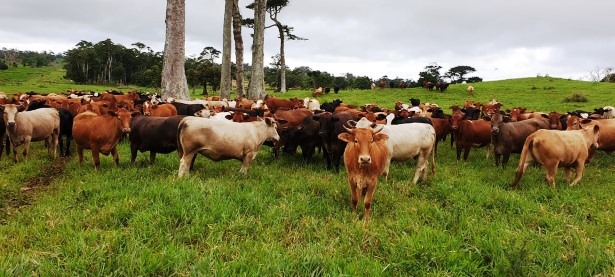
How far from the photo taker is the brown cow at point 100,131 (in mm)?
8156

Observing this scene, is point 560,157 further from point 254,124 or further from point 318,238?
point 254,124

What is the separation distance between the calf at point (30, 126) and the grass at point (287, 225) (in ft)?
3.61

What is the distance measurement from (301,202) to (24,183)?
5.25 m

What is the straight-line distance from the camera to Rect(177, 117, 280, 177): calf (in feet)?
24.1

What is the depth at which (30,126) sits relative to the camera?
31.6 feet

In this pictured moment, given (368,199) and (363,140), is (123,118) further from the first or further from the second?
(368,199)

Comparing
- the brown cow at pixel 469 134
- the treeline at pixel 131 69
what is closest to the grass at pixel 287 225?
the brown cow at pixel 469 134

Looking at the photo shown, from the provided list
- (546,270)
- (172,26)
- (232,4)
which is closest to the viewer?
(546,270)

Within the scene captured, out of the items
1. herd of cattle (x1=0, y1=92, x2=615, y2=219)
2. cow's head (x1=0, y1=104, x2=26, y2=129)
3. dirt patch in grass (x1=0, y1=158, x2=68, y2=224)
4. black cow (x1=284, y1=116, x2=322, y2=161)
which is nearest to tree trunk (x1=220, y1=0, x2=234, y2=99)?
herd of cattle (x1=0, y1=92, x2=615, y2=219)

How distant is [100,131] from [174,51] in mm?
7654

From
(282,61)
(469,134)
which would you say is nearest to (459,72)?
(282,61)

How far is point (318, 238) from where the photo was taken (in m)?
5.03

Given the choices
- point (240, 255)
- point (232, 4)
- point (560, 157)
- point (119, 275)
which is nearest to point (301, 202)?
point (240, 255)

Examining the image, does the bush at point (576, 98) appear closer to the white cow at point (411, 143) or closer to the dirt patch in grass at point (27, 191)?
the white cow at point (411, 143)
